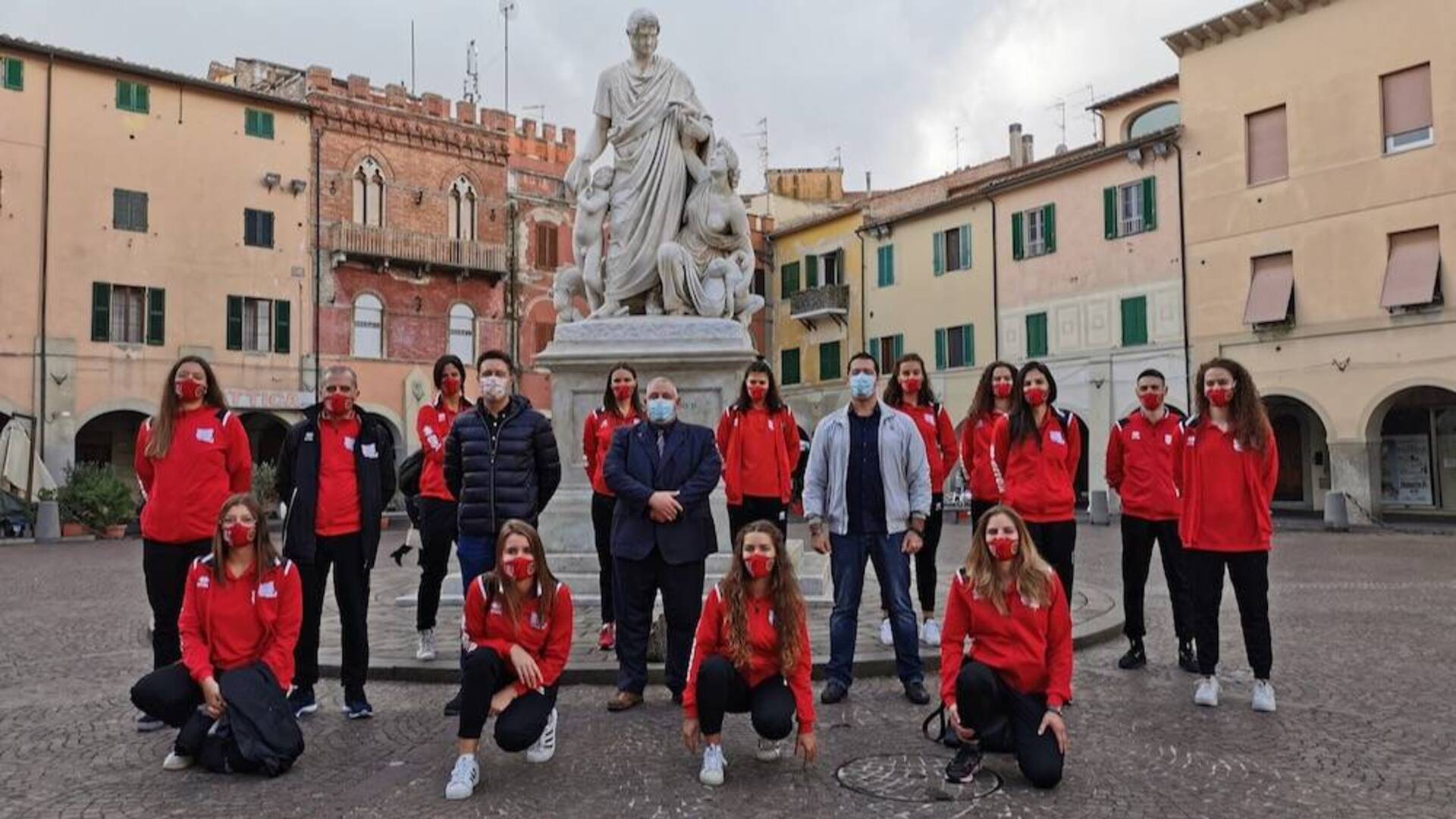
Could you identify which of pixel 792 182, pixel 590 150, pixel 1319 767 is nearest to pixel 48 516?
pixel 590 150

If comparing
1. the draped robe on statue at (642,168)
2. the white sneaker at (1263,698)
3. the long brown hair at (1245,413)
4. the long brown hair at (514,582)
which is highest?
the draped robe on statue at (642,168)

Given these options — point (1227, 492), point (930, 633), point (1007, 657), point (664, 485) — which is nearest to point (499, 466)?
point (664, 485)

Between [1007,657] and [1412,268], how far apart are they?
2374cm

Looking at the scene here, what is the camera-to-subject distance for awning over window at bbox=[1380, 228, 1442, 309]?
23.1m

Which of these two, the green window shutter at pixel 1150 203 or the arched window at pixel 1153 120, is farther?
the arched window at pixel 1153 120

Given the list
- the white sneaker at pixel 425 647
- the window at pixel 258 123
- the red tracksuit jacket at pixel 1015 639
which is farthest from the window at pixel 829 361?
the red tracksuit jacket at pixel 1015 639

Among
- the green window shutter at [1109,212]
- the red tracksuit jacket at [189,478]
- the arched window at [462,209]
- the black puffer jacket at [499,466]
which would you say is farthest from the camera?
the arched window at [462,209]

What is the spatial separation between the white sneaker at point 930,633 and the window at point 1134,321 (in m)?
24.3

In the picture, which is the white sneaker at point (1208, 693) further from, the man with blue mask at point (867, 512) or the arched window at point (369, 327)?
the arched window at point (369, 327)

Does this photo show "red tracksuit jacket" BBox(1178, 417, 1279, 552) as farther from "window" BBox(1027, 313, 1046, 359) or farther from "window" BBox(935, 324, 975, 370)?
"window" BBox(935, 324, 975, 370)

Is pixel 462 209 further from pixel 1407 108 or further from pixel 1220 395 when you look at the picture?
pixel 1220 395

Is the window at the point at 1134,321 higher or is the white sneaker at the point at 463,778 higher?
the window at the point at 1134,321

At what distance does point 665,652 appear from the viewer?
6074 mm

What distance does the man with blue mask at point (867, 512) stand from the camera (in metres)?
5.68
